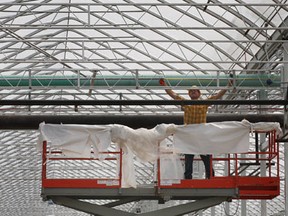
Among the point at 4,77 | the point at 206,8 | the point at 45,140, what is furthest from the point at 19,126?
the point at 45,140

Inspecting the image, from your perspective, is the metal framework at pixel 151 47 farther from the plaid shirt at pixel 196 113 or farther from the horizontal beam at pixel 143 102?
the horizontal beam at pixel 143 102

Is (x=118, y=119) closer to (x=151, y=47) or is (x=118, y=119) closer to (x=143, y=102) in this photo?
(x=151, y=47)

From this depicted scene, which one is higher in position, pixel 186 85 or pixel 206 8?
pixel 206 8

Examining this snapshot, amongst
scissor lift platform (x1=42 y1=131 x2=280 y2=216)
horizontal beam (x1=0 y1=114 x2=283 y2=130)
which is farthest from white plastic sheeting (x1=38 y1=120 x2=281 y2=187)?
horizontal beam (x1=0 y1=114 x2=283 y2=130)

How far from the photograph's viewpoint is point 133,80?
35500 mm

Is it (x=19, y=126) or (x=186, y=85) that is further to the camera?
(x=186, y=85)

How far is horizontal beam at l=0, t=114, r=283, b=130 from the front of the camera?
32.2 meters

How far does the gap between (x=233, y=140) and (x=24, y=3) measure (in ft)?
49.6

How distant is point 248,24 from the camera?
32375mm

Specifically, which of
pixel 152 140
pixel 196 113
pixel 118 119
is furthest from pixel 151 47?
pixel 152 140

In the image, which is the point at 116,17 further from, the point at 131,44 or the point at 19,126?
the point at 19,126

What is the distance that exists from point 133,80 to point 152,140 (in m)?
16.1

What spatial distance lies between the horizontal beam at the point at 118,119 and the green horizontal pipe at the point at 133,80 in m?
2.01

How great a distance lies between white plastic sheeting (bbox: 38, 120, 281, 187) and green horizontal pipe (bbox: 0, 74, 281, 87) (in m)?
14.7
